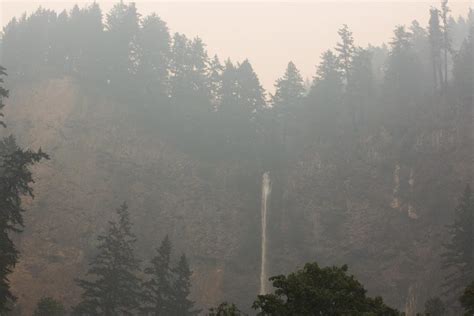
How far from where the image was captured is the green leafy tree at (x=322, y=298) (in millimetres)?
15742

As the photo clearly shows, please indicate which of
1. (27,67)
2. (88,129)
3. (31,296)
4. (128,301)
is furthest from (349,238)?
(27,67)

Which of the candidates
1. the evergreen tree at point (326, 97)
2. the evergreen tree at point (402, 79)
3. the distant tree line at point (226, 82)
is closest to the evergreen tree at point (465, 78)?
the distant tree line at point (226, 82)

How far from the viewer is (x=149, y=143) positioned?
6775 cm

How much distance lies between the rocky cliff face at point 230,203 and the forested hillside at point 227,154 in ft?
0.58

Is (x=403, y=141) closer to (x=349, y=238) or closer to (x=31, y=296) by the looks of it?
(x=349, y=238)

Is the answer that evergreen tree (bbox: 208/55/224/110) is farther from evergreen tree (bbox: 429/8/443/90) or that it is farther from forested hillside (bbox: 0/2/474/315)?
evergreen tree (bbox: 429/8/443/90)

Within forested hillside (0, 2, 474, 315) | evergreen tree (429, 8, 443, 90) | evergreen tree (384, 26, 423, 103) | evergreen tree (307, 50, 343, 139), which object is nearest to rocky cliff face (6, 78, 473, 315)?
forested hillside (0, 2, 474, 315)

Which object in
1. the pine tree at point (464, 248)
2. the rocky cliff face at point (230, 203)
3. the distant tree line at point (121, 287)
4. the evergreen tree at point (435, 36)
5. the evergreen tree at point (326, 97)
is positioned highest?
the evergreen tree at point (435, 36)

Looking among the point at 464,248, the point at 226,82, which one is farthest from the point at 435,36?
the point at 464,248

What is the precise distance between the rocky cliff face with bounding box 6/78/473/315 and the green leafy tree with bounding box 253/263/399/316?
30352 millimetres

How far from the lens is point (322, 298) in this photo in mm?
15641

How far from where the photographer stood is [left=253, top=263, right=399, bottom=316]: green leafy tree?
51.6 ft

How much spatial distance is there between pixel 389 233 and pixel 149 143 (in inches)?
1333

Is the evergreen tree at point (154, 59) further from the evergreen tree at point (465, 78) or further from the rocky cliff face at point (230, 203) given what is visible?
the evergreen tree at point (465, 78)
